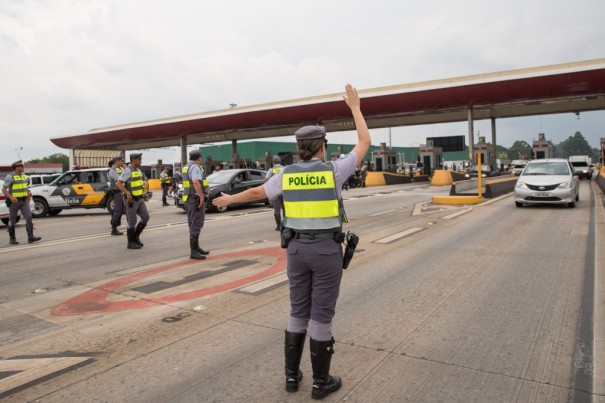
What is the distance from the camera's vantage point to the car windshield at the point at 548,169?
1480cm

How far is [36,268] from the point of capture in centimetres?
713

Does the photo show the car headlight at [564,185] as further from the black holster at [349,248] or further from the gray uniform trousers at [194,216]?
the black holster at [349,248]

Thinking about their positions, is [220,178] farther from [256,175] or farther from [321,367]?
[321,367]

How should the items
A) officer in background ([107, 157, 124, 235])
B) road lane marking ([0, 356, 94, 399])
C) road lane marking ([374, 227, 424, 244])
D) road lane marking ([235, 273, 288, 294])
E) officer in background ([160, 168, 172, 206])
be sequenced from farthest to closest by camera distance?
officer in background ([160, 168, 172, 206])
officer in background ([107, 157, 124, 235])
road lane marking ([374, 227, 424, 244])
road lane marking ([235, 273, 288, 294])
road lane marking ([0, 356, 94, 399])

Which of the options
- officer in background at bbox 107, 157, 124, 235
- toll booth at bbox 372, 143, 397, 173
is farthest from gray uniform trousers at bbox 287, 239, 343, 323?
toll booth at bbox 372, 143, 397, 173

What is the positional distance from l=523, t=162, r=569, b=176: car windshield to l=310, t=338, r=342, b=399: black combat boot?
14322 mm

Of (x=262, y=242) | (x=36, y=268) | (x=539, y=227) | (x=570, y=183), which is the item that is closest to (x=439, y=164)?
(x=570, y=183)

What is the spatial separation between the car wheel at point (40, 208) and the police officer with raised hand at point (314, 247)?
646 inches

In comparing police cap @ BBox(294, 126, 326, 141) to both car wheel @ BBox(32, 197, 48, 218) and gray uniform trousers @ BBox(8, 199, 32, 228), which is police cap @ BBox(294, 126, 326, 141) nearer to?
gray uniform trousers @ BBox(8, 199, 32, 228)

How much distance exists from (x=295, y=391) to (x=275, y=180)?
146 centimetres

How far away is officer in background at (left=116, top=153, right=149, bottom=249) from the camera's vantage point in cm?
880

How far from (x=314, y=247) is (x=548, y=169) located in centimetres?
1479

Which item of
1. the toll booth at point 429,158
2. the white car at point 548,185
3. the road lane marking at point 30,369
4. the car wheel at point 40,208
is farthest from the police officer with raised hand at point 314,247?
the toll booth at point 429,158

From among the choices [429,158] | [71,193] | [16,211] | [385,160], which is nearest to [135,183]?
[16,211]
